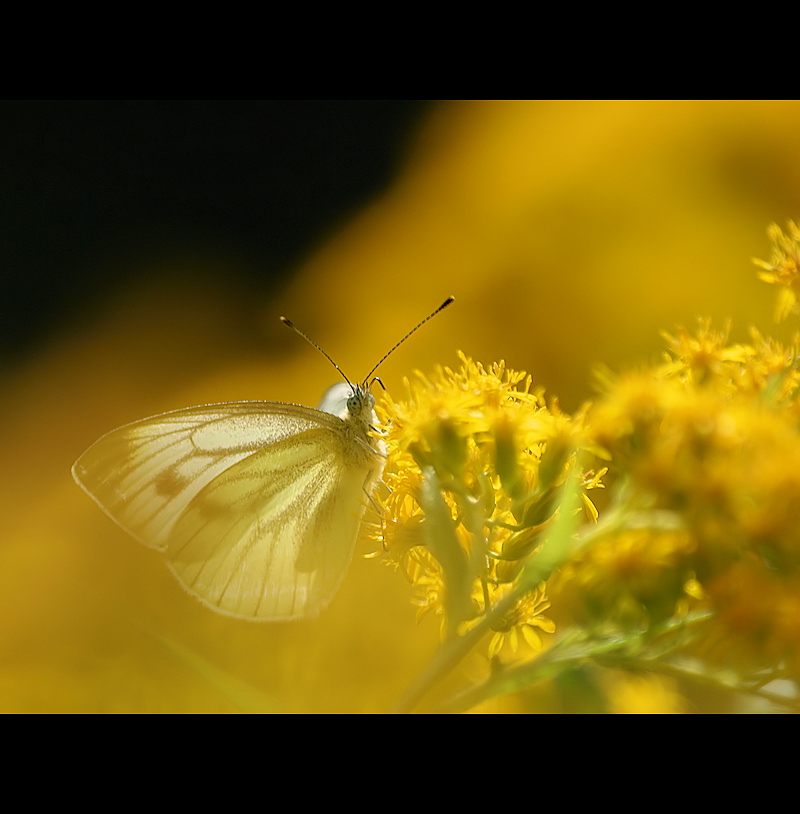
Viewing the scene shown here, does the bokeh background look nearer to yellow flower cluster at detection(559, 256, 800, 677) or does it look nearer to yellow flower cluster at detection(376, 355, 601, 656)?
yellow flower cluster at detection(376, 355, 601, 656)

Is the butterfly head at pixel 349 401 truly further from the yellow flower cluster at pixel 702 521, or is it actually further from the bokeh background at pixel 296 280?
the yellow flower cluster at pixel 702 521

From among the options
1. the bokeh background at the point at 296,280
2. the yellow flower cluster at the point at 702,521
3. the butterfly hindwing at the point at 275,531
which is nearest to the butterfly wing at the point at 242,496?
the butterfly hindwing at the point at 275,531

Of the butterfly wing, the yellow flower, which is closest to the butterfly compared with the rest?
the butterfly wing

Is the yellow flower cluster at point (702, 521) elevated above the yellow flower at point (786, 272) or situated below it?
below

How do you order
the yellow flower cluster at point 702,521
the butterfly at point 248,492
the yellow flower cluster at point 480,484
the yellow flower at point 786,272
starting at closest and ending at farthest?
the yellow flower cluster at point 702,521
the yellow flower cluster at point 480,484
the yellow flower at point 786,272
the butterfly at point 248,492

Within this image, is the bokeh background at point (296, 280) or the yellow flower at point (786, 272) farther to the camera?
the bokeh background at point (296, 280)

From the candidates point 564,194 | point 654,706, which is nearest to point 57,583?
point 654,706

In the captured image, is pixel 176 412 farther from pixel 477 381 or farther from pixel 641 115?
pixel 641 115

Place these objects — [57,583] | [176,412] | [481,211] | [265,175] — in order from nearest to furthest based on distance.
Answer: [176,412]
[57,583]
[481,211]
[265,175]
